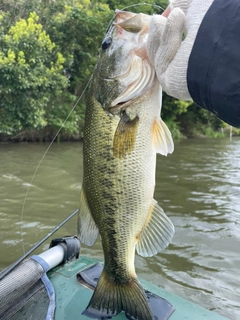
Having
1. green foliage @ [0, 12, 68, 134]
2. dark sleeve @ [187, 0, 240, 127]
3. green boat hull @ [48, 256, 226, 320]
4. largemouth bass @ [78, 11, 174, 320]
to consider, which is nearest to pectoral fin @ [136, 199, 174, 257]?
largemouth bass @ [78, 11, 174, 320]

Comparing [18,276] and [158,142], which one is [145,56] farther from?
[18,276]

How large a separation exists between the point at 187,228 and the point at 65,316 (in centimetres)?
347

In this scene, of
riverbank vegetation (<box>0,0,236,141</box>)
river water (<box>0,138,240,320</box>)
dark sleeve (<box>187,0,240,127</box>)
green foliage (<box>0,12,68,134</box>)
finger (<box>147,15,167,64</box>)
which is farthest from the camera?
riverbank vegetation (<box>0,0,236,141</box>)

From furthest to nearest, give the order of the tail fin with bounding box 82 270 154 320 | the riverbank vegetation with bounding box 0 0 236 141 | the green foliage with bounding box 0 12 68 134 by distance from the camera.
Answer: the riverbank vegetation with bounding box 0 0 236 141 → the green foliage with bounding box 0 12 68 134 → the tail fin with bounding box 82 270 154 320

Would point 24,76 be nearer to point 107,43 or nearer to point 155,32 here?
point 107,43

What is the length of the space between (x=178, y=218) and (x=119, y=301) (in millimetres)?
3926

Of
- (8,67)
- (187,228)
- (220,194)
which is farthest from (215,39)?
(8,67)

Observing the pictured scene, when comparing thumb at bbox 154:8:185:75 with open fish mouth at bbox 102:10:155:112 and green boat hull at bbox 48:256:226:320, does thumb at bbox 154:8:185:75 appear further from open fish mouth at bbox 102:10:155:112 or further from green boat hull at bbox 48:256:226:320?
green boat hull at bbox 48:256:226:320

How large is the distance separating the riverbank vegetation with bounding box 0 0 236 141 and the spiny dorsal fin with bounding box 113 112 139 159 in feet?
35.8

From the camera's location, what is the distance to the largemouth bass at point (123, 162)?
1618 mm

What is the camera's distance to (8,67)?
37.9 feet

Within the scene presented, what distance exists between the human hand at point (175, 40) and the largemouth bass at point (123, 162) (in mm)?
137

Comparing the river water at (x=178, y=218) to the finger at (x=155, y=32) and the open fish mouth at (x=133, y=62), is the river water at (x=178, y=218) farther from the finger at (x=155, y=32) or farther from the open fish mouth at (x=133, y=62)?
the finger at (x=155, y=32)

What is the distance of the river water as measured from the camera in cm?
384
